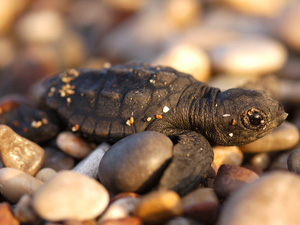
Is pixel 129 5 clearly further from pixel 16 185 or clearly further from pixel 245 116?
pixel 16 185

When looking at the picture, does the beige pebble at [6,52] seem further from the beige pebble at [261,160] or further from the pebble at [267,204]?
the pebble at [267,204]

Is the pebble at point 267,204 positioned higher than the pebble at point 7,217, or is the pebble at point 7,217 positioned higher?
the pebble at point 267,204

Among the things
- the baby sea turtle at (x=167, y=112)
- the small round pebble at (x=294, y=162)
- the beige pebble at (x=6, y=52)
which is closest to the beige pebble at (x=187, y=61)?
the baby sea turtle at (x=167, y=112)

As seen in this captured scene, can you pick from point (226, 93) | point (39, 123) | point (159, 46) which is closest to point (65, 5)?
point (159, 46)

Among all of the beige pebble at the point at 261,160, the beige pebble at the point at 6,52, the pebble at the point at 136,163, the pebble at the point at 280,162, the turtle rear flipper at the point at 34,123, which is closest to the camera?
the pebble at the point at 136,163

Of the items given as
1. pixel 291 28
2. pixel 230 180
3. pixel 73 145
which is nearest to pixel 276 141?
pixel 230 180

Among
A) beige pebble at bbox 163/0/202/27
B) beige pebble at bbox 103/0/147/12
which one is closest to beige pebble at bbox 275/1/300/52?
beige pebble at bbox 163/0/202/27

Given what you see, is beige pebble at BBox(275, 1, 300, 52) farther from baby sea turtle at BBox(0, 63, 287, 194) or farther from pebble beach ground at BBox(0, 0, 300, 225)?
baby sea turtle at BBox(0, 63, 287, 194)
